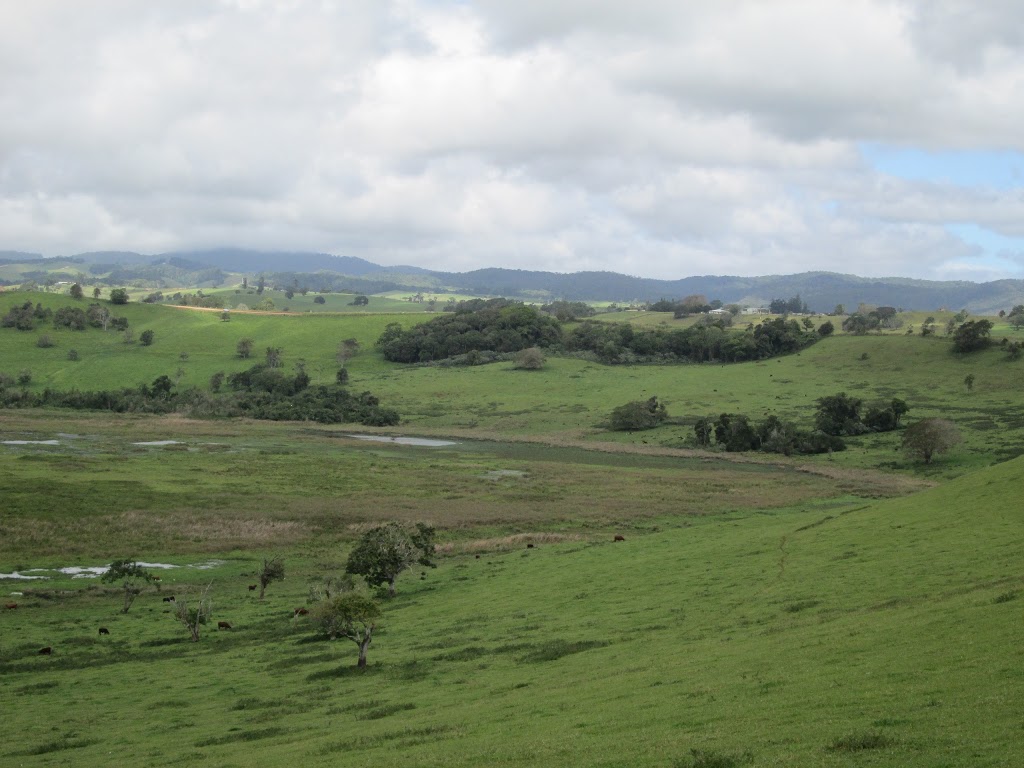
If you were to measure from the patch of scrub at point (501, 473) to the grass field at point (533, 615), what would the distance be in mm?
566

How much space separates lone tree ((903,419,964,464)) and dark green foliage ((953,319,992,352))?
188ft

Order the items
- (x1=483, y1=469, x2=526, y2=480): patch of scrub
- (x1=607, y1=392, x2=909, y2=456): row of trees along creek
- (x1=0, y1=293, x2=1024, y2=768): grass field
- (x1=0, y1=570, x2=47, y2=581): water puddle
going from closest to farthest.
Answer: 1. (x1=0, y1=293, x2=1024, y2=768): grass field
2. (x1=0, y1=570, x2=47, y2=581): water puddle
3. (x1=483, y1=469, x2=526, y2=480): patch of scrub
4. (x1=607, y1=392, x2=909, y2=456): row of trees along creek

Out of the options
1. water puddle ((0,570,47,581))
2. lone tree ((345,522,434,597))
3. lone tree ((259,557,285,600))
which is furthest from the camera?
water puddle ((0,570,47,581))

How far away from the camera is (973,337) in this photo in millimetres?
153625

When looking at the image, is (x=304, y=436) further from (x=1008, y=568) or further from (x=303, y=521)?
(x=1008, y=568)

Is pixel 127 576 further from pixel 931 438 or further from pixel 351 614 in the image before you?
pixel 931 438

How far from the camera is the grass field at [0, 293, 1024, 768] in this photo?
65.1ft

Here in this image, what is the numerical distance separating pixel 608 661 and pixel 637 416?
111 metres

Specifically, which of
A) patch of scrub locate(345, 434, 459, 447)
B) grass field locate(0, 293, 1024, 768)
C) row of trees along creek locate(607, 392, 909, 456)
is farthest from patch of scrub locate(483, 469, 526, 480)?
row of trees along creek locate(607, 392, 909, 456)

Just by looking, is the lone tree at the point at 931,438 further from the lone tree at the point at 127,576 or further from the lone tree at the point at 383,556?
the lone tree at the point at 127,576

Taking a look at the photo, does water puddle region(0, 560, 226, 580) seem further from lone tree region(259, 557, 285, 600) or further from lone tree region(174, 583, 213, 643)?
lone tree region(174, 583, 213, 643)

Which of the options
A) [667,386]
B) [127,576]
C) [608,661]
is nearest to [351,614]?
[608,661]

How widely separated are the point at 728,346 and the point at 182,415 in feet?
355

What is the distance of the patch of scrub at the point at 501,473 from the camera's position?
331 ft
